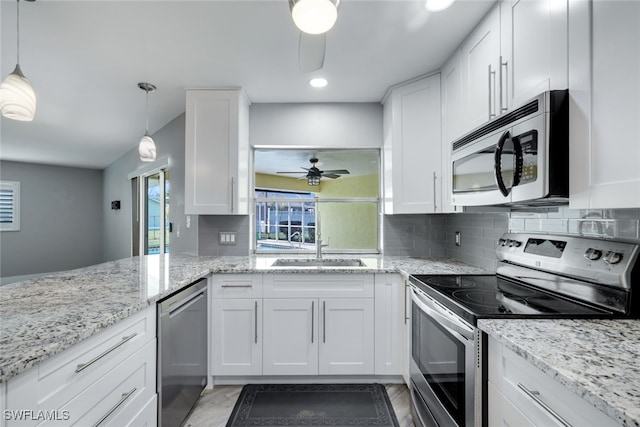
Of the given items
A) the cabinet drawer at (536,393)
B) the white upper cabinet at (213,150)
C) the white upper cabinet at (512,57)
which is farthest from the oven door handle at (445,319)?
the white upper cabinet at (213,150)

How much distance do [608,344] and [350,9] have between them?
1.81 m

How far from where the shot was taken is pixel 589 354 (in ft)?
2.67

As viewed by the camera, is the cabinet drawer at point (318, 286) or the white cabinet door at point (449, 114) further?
the cabinet drawer at point (318, 286)

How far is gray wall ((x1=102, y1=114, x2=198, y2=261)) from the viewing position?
3.20 meters

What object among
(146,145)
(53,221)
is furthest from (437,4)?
(53,221)

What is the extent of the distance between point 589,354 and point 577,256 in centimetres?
64

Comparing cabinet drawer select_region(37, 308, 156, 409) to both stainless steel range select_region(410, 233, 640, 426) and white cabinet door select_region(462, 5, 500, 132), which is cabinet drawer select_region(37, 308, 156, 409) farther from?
white cabinet door select_region(462, 5, 500, 132)

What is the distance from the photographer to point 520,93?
4.54 ft

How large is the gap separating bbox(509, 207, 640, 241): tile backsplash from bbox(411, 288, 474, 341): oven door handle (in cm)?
71

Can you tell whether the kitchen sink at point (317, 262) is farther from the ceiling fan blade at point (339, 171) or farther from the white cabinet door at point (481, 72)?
the white cabinet door at point (481, 72)

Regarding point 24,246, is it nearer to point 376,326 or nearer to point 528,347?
point 376,326

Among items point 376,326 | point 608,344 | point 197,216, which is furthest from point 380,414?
point 197,216

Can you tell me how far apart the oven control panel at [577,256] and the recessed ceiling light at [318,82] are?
179 centimetres

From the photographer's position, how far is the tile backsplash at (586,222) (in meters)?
1.18
